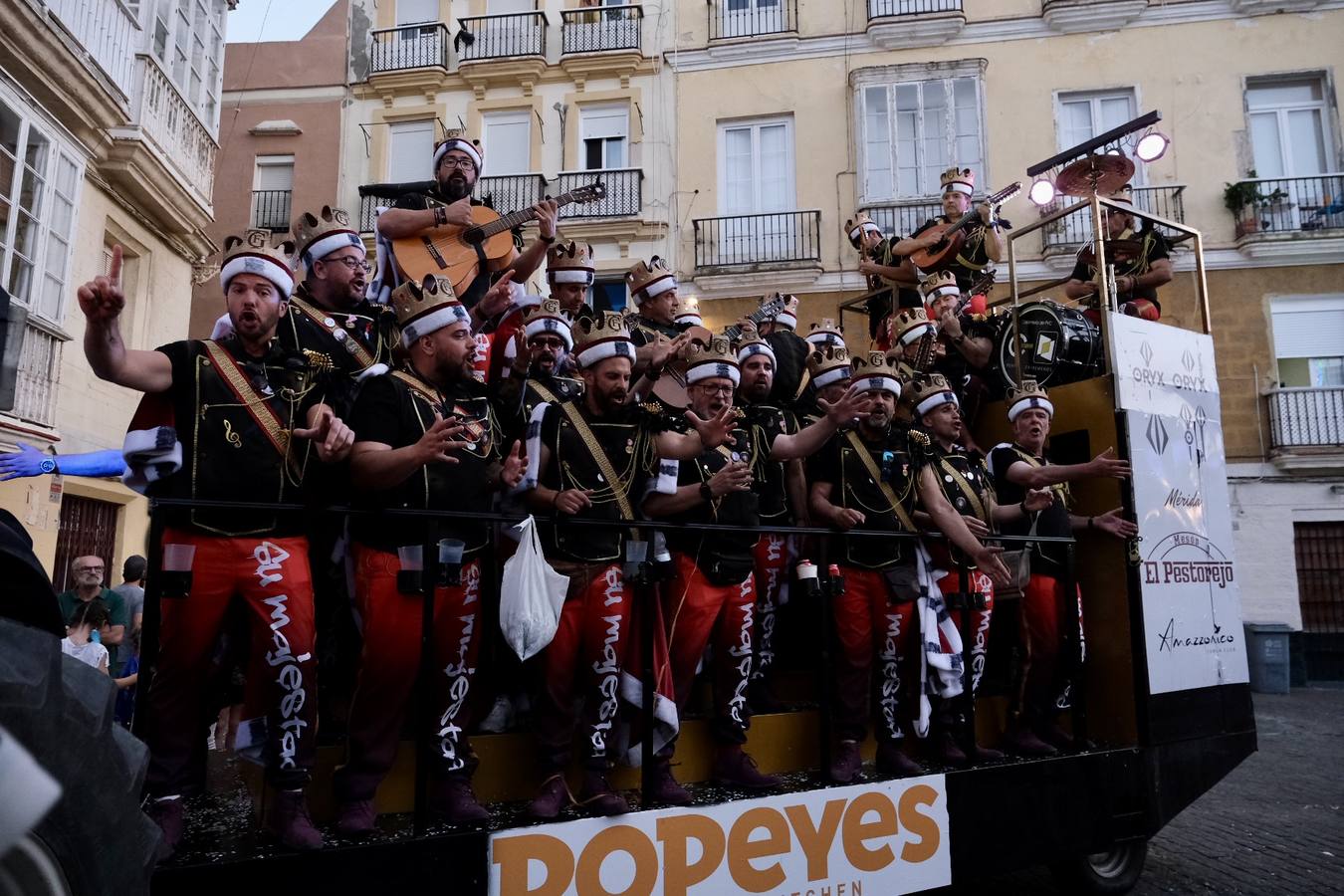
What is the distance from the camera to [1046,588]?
17.1 ft

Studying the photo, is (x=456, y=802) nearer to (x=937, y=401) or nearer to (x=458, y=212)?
(x=458, y=212)

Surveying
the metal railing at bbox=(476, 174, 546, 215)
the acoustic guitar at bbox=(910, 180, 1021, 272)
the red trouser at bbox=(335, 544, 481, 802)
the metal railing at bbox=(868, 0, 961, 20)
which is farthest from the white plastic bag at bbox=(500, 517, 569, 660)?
the metal railing at bbox=(868, 0, 961, 20)

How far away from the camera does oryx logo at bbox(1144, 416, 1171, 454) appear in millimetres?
5301

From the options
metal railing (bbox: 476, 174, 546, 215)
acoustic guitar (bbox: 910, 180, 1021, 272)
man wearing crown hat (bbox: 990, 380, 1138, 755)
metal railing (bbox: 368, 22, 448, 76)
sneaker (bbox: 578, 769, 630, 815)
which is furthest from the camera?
metal railing (bbox: 368, 22, 448, 76)

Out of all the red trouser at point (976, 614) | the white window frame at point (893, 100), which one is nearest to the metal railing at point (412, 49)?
the white window frame at point (893, 100)

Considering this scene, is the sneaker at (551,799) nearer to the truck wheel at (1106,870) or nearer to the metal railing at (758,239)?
the truck wheel at (1106,870)

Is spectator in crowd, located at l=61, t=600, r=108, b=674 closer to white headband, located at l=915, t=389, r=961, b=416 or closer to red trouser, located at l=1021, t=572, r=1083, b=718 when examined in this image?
white headband, located at l=915, t=389, r=961, b=416

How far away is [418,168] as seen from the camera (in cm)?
2042

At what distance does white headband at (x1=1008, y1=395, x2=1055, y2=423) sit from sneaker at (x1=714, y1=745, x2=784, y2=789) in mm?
2809

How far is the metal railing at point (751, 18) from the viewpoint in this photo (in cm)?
1881

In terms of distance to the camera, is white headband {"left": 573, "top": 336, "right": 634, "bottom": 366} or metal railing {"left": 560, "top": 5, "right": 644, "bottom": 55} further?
metal railing {"left": 560, "top": 5, "right": 644, "bottom": 55}

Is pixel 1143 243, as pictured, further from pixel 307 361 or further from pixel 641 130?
pixel 641 130

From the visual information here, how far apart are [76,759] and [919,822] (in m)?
3.25

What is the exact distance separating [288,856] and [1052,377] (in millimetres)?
5375
